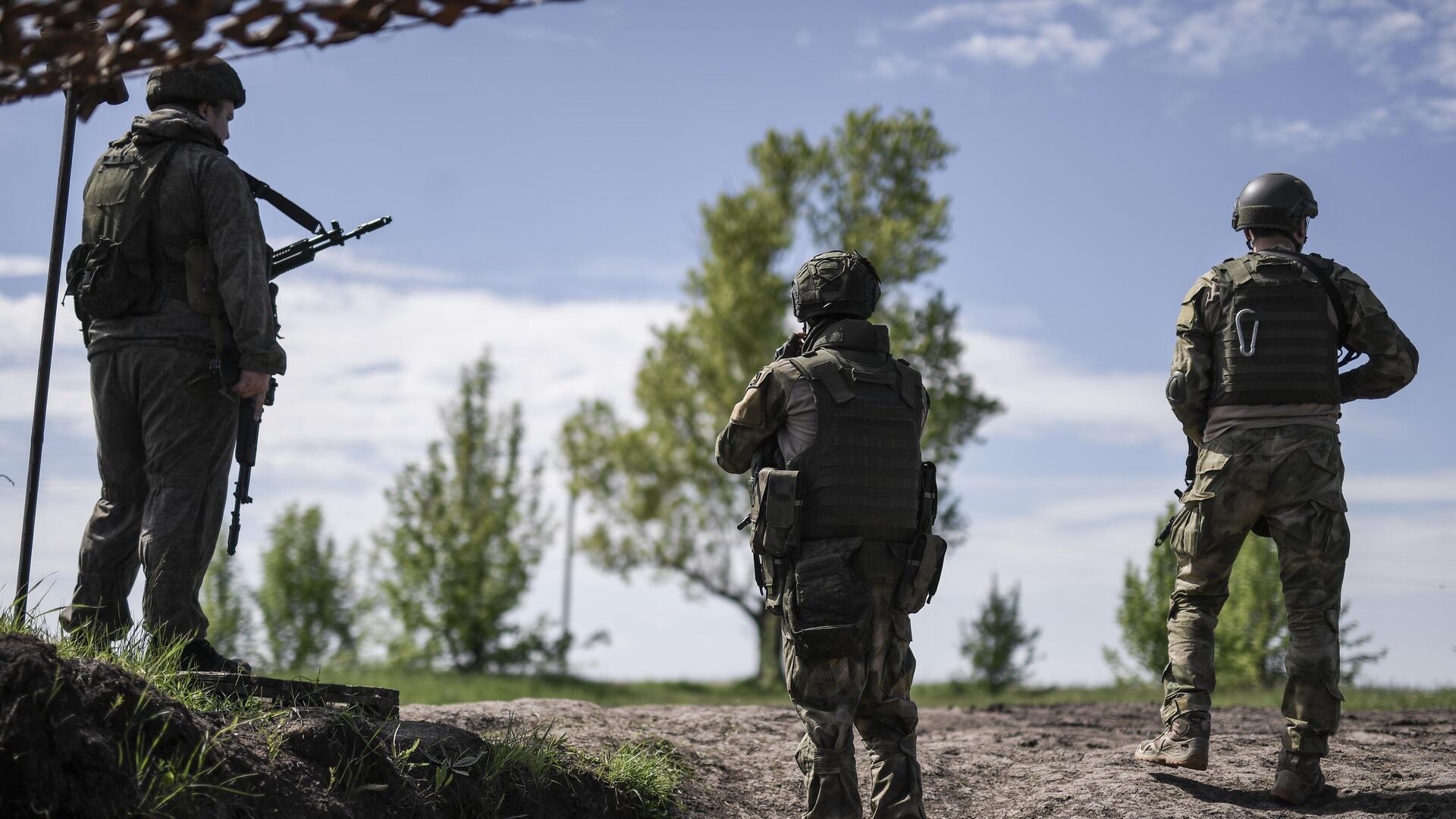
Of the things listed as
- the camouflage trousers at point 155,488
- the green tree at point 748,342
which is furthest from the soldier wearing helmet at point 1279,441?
the green tree at point 748,342

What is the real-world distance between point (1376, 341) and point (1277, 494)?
3.09 ft

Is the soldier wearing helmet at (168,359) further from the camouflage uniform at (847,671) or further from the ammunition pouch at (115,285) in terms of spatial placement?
the camouflage uniform at (847,671)

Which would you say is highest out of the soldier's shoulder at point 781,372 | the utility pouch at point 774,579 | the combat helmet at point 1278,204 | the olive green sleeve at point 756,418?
the combat helmet at point 1278,204

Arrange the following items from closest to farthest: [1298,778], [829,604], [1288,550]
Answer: [829,604] < [1298,778] < [1288,550]

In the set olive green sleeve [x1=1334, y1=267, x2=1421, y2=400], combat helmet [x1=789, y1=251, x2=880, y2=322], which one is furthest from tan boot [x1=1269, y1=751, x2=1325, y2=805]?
combat helmet [x1=789, y1=251, x2=880, y2=322]

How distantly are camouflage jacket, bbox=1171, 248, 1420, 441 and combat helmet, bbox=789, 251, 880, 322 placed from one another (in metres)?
1.94

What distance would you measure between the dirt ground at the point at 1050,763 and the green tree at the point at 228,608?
1616 centimetres

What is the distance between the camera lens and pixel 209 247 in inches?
228

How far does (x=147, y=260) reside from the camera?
5.83 metres

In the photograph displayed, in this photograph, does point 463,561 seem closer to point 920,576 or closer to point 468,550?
point 468,550

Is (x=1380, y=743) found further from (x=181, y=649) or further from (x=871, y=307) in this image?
(x=181, y=649)

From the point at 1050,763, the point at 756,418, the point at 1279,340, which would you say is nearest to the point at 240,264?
the point at 756,418

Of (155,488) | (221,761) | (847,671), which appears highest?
(155,488)

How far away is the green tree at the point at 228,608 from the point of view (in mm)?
23016
